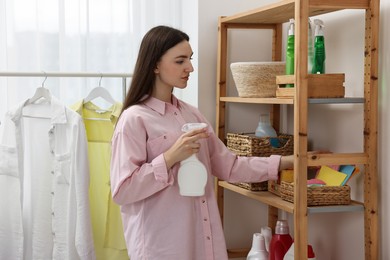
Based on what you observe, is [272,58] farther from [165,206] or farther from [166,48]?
[165,206]

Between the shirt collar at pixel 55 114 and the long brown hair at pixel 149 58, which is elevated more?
the long brown hair at pixel 149 58

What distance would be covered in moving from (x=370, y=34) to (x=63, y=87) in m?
1.50

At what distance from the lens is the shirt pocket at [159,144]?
7.22 ft

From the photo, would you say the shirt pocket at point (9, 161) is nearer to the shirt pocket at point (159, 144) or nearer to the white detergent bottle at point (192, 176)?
the shirt pocket at point (159, 144)

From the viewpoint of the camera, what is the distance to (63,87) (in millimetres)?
3121

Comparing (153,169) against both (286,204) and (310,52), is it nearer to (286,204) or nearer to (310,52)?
(286,204)

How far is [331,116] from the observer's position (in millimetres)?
2635

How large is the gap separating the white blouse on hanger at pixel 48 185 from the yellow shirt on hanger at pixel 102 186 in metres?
0.15

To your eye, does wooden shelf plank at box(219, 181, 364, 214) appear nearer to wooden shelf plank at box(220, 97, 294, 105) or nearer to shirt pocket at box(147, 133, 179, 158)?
wooden shelf plank at box(220, 97, 294, 105)

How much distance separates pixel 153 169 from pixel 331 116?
34.3 inches

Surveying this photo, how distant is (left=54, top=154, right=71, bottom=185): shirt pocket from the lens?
107 inches

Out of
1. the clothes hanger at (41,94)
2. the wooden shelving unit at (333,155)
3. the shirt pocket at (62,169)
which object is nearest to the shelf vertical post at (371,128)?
the wooden shelving unit at (333,155)

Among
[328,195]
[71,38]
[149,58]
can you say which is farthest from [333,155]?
[71,38]

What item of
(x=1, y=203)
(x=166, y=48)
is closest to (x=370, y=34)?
(x=166, y=48)
